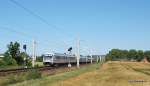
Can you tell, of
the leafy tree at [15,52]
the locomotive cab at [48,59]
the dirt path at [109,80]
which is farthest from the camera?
the leafy tree at [15,52]

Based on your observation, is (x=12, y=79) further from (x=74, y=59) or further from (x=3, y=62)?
(x=74, y=59)

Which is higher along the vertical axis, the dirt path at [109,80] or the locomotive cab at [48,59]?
the locomotive cab at [48,59]

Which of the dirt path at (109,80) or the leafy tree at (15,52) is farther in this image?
the leafy tree at (15,52)

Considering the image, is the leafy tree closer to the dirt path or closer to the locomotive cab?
the locomotive cab

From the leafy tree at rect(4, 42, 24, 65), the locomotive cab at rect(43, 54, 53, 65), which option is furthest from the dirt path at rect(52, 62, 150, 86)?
the leafy tree at rect(4, 42, 24, 65)

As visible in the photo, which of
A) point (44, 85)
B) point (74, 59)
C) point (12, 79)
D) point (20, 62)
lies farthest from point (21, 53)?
point (44, 85)

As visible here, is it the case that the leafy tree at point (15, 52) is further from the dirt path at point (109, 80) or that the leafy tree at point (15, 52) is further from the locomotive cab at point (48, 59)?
the dirt path at point (109, 80)

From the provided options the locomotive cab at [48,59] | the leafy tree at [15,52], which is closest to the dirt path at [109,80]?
the locomotive cab at [48,59]

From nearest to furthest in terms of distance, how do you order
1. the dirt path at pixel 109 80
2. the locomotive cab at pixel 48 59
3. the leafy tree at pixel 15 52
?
the dirt path at pixel 109 80 → the locomotive cab at pixel 48 59 → the leafy tree at pixel 15 52

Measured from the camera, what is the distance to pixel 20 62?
→ 312ft

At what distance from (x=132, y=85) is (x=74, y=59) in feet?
296

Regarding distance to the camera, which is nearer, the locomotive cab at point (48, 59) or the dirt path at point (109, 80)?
the dirt path at point (109, 80)

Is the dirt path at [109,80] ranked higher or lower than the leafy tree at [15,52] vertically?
lower

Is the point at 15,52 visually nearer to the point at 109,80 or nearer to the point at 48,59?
the point at 48,59
